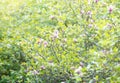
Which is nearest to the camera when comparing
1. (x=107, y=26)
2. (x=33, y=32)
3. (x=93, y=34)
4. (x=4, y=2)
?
(x=107, y=26)

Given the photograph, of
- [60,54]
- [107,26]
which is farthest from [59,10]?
[107,26]

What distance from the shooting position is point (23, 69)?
4.33 m

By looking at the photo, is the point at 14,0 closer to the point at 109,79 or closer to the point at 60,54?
the point at 60,54

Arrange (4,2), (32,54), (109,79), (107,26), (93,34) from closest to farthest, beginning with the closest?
(109,79) → (107,26) → (93,34) → (32,54) → (4,2)

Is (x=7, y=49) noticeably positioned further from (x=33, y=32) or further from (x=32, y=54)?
(x=32, y=54)

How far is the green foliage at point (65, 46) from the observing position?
9.35 feet

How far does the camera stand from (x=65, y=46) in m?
3.71

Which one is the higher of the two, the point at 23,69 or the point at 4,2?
the point at 4,2

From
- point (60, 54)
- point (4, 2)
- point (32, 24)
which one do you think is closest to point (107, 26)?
point (60, 54)

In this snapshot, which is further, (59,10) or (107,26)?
(59,10)

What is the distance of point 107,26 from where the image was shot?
3107 millimetres

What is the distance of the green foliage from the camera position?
112 inches

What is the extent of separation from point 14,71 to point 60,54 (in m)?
1.01

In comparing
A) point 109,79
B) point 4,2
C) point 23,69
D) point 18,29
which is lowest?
point 109,79
